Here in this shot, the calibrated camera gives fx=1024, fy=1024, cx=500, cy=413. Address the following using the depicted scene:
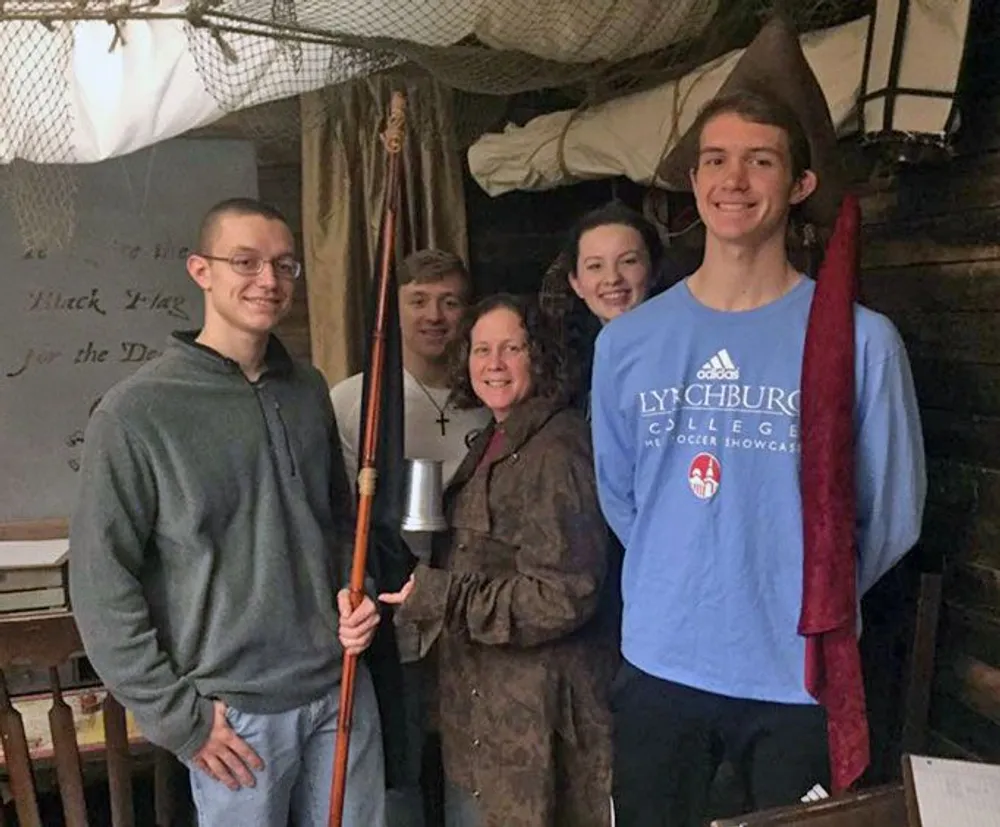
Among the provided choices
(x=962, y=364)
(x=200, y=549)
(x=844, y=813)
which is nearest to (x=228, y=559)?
(x=200, y=549)

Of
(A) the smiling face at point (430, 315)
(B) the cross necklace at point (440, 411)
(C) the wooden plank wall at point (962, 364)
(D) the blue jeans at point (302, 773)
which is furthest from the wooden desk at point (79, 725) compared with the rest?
(C) the wooden plank wall at point (962, 364)

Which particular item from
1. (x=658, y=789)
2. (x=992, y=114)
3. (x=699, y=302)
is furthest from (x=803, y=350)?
(x=658, y=789)

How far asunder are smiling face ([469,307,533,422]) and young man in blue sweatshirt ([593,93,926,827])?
0.30m

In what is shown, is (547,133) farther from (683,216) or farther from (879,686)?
(879,686)

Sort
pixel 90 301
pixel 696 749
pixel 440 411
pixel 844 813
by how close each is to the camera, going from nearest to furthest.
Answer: pixel 844 813, pixel 696 749, pixel 440 411, pixel 90 301

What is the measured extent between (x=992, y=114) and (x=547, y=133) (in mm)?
1141

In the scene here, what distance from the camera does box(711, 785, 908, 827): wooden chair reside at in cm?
113

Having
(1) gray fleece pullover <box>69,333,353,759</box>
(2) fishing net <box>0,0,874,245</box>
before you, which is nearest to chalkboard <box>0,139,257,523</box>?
(2) fishing net <box>0,0,874,245</box>

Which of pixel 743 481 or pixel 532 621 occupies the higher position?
pixel 743 481

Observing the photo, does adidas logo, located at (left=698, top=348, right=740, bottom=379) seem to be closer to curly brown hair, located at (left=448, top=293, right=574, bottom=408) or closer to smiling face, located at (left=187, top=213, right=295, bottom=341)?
curly brown hair, located at (left=448, top=293, right=574, bottom=408)

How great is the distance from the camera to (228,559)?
4.83 ft

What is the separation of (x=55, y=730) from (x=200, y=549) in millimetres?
446

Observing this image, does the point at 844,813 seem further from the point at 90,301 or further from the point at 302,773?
the point at 90,301

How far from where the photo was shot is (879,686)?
181 centimetres
